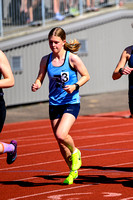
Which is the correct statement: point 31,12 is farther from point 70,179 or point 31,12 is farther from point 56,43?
point 70,179

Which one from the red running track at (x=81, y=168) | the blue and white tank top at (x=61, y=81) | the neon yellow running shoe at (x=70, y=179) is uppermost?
the blue and white tank top at (x=61, y=81)

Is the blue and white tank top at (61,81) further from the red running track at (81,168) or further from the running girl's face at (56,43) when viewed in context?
the red running track at (81,168)

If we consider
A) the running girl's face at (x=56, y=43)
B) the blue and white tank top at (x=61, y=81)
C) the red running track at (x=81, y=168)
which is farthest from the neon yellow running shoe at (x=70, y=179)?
the running girl's face at (x=56, y=43)

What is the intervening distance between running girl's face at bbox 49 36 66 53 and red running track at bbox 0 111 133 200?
5.81 feet

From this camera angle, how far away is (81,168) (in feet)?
27.2

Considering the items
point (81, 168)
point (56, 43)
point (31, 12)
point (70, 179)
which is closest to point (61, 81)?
point (56, 43)

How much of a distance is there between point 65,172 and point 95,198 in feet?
5.88

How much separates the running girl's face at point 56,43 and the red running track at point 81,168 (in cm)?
177

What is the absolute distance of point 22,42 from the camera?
19.5m

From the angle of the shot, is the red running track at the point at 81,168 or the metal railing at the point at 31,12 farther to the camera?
the metal railing at the point at 31,12

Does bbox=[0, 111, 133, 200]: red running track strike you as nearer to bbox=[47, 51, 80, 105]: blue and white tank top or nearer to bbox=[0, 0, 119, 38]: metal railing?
bbox=[47, 51, 80, 105]: blue and white tank top

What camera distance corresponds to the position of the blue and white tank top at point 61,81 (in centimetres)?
700

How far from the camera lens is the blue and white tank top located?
700 cm

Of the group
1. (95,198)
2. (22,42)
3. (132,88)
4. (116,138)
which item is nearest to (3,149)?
(95,198)
